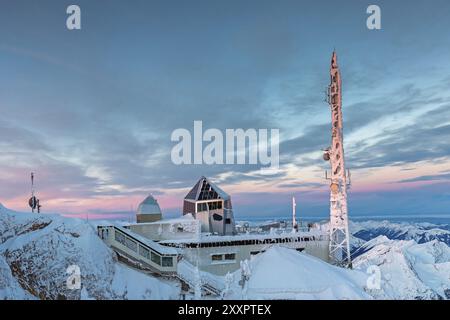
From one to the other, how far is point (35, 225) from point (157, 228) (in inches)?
360

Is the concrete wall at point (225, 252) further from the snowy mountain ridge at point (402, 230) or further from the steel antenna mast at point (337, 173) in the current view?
the snowy mountain ridge at point (402, 230)

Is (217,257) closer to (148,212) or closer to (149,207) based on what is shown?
(148,212)

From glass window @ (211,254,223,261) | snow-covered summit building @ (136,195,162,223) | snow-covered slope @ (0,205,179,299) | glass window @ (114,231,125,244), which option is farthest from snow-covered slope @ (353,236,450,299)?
snow-covered summit building @ (136,195,162,223)

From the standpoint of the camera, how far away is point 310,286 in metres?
20.3

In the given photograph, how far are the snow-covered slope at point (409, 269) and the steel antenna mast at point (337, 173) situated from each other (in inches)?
100

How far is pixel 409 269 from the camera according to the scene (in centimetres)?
2730

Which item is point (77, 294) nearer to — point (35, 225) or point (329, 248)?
point (35, 225)

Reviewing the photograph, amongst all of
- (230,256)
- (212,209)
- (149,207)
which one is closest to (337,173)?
(230,256)

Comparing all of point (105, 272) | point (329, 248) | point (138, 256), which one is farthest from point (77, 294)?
point (329, 248)

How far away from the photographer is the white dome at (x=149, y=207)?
29.2 m

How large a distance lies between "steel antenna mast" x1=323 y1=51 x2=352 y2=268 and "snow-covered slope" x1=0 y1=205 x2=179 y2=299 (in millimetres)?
13461

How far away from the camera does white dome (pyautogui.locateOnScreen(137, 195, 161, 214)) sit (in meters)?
29.2

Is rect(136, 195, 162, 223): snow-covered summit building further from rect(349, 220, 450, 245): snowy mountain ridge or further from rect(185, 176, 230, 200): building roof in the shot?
rect(349, 220, 450, 245): snowy mountain ridge

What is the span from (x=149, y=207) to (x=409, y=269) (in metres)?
19.5
